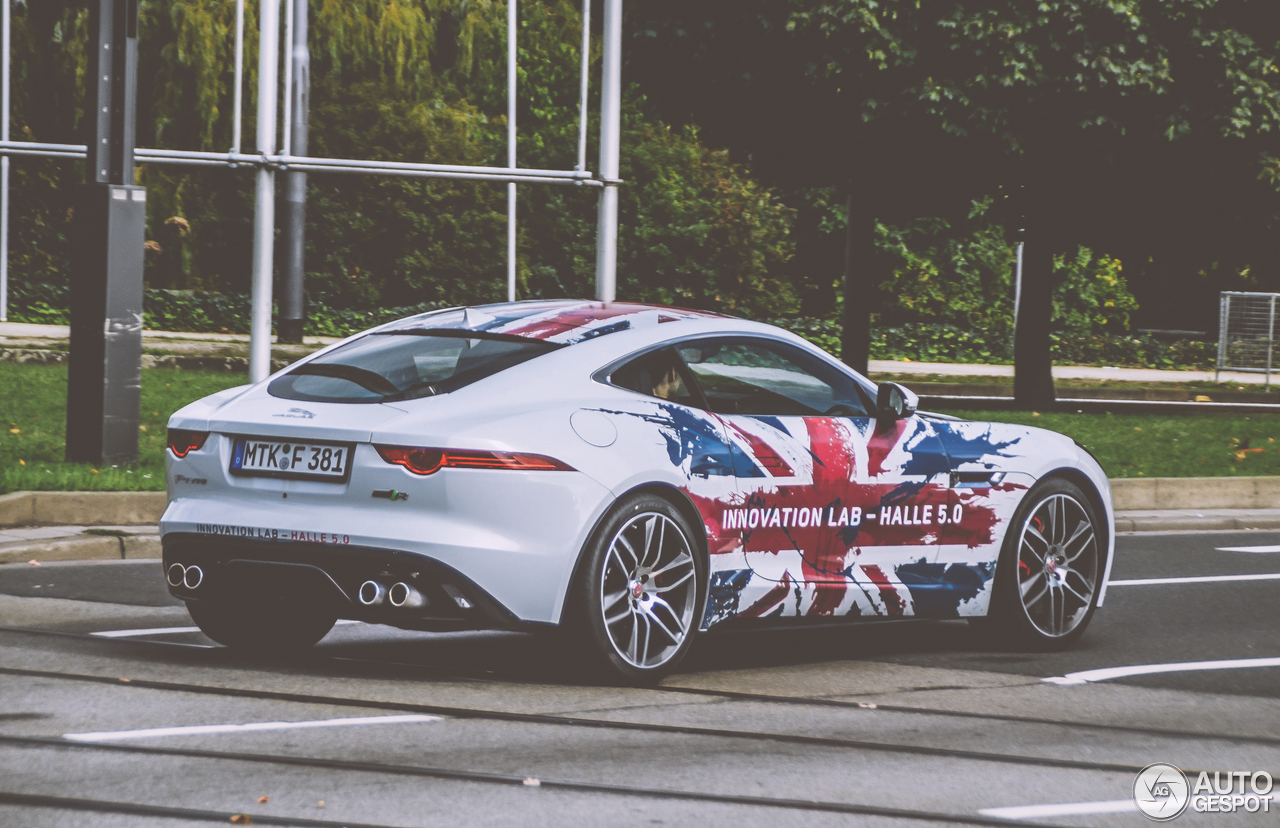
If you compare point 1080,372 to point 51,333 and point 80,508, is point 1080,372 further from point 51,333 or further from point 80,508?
point 80,508

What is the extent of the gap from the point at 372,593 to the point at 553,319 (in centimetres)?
146

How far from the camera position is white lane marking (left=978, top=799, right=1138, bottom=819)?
15.5 ft

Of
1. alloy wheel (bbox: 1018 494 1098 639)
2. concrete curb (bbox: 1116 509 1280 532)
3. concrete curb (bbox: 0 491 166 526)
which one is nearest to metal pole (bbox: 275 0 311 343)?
concrete curb (bbox: 1116 509 1280 532)

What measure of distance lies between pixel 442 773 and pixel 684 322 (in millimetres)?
2536

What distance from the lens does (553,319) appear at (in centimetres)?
679

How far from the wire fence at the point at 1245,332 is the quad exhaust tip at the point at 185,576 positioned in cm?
2948

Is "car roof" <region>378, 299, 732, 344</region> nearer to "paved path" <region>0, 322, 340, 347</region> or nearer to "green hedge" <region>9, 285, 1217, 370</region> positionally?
"paved path" <region>0, 322, 340, 347</region>

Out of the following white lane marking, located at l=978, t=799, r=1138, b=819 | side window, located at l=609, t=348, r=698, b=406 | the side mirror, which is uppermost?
side window, located at l=609, t=348, r=698, b=406

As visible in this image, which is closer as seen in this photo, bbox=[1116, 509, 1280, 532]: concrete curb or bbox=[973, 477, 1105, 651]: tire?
bbox=[973, 477, 1105, 651]: tire

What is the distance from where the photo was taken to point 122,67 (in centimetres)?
1134

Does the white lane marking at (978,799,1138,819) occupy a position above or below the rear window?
below

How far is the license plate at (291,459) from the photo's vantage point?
597 cm

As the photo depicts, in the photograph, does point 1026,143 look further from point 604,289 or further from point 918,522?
point 918,522

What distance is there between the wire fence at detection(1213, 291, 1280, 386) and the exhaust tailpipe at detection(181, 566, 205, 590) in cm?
2949
